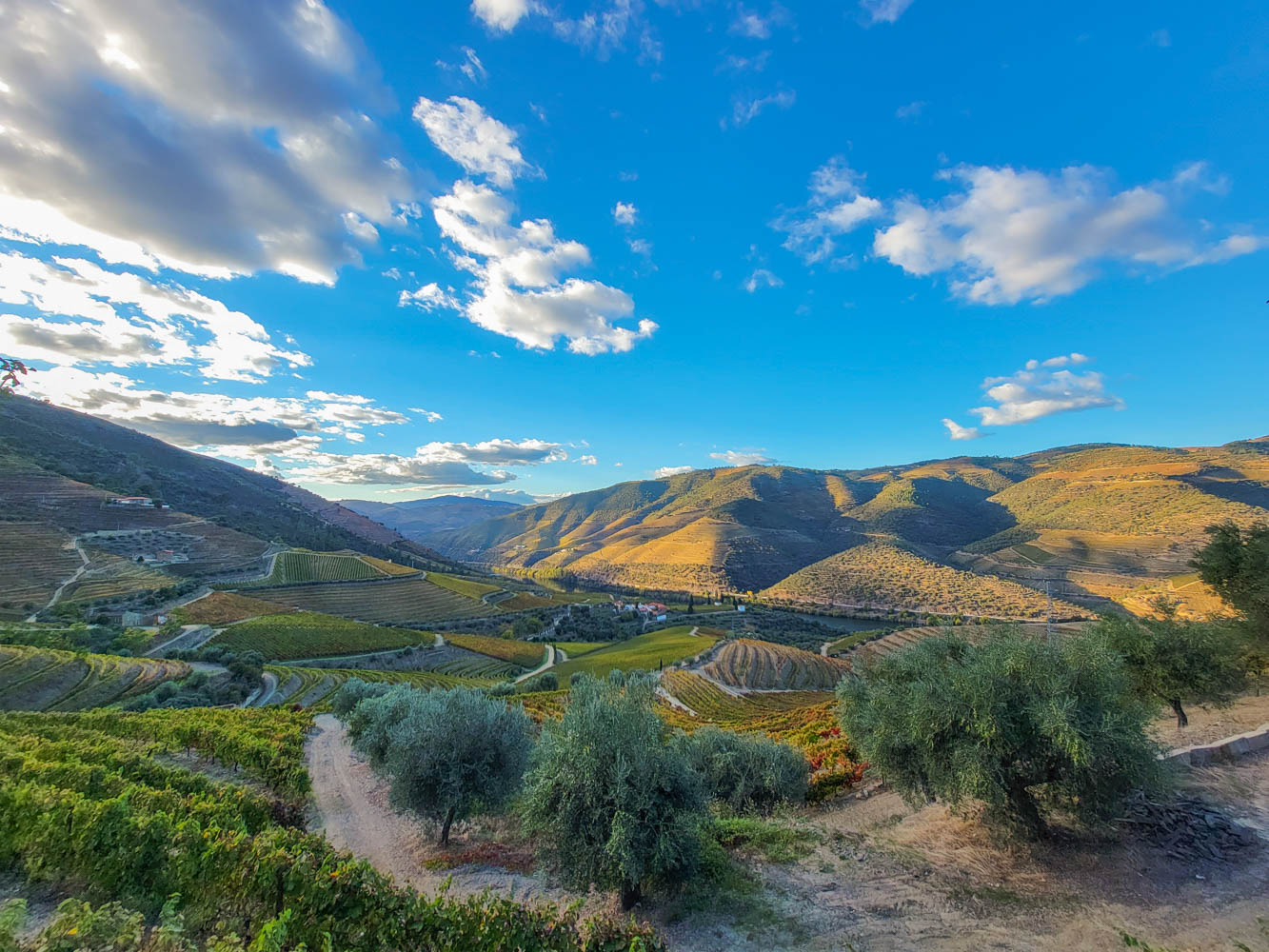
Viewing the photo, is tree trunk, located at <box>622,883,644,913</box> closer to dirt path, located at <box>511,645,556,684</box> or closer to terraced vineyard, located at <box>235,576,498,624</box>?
dirt path, located at <box>511,645,556,684</box>

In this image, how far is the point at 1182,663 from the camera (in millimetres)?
20922

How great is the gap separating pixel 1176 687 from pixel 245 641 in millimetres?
88753

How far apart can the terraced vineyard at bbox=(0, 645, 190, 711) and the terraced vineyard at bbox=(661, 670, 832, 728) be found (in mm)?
47215

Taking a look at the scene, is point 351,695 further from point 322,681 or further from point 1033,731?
point 1033,731

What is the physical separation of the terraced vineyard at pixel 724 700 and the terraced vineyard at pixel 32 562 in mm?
85648

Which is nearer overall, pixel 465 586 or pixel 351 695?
pixel 351 695

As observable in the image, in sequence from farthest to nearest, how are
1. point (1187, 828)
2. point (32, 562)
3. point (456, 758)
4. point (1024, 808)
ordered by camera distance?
point (32, 562) → point (456, 758) → point (1024, 808) → point (1187, 828)

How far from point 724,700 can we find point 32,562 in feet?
348

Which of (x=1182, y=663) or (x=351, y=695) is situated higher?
(x=1182, y=663)

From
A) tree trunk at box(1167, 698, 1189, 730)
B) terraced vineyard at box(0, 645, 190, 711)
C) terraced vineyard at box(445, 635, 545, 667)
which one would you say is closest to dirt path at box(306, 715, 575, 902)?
terraced vineyard at box(0, 645, 190, 711)

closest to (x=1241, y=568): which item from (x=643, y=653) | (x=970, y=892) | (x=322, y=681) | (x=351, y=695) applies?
(x=970, y=892)

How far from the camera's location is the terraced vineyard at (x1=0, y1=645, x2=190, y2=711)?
33875mm

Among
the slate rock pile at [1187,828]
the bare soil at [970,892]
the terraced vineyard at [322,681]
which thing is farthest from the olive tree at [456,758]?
the terraced vineyard at [322,681]

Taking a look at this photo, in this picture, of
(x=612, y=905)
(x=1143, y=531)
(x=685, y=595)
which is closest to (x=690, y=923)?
(x=612, y=905)
